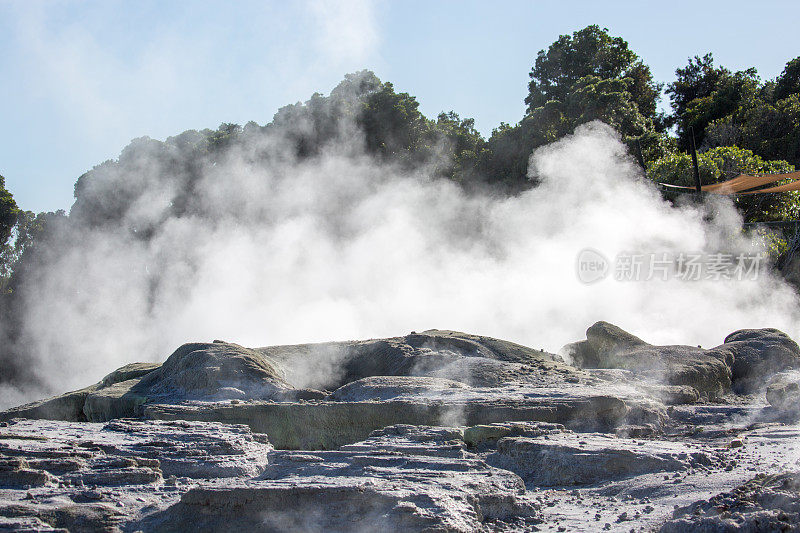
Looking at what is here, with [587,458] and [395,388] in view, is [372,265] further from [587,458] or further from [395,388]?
[587,458]

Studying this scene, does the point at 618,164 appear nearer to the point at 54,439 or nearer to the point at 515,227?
the point at 515,227

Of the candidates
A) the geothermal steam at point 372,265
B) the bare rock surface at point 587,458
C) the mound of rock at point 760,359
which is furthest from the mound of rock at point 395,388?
the geothermal steam at point 372,265

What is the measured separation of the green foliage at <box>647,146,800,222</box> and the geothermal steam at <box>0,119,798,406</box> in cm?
95

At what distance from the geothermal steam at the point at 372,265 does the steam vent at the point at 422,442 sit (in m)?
4.85

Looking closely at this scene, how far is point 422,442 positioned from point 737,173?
15842 millimetres

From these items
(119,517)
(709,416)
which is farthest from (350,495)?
(709,416)

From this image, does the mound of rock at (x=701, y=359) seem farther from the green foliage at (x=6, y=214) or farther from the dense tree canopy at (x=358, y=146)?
the green foliage at (x=6, y=214)

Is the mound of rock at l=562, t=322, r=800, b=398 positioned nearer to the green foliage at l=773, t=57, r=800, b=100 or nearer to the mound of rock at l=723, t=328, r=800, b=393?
the mound of rock at l=723, t=328, r=800, b=393

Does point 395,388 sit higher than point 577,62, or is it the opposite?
point 577,62

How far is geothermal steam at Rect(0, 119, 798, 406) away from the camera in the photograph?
15656 mm

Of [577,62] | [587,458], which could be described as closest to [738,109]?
[577,62]

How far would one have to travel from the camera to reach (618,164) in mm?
18297

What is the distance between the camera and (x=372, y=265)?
18234 millimetres

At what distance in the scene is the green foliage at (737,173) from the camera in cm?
1822
